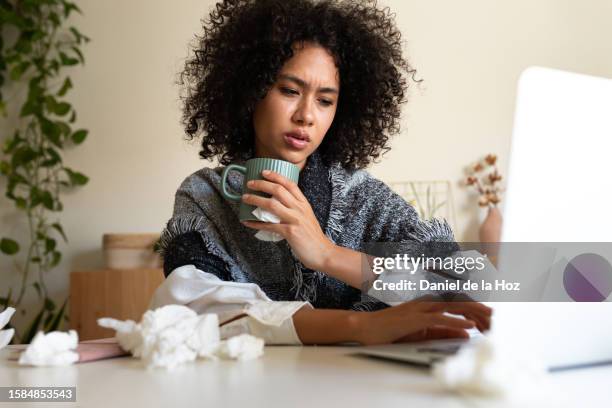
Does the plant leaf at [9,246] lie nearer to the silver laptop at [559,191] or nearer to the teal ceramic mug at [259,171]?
the teal ceramic mug at [259,171]

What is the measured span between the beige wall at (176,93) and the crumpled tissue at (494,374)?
10.0ft

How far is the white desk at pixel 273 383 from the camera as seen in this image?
1.65ft

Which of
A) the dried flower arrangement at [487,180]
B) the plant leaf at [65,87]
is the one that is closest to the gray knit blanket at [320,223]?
the dried flower arrangement at [487,180]

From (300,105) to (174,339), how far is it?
0.68m

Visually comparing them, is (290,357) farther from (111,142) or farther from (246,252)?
(111,142)

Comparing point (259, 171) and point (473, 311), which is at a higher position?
point (259, 171)

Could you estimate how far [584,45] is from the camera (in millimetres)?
3551

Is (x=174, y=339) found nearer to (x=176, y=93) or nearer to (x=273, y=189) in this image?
(x=273, y=189)

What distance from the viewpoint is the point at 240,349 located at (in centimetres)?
71

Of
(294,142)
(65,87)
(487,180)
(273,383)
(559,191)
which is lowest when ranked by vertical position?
(273,383)

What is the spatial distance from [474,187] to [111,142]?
1.80 metres

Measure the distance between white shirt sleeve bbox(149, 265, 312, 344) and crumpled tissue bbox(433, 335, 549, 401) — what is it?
0.42m

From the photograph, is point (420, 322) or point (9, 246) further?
point (9, 246)

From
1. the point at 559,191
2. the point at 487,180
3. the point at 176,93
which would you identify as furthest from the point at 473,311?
the point at 176,93
